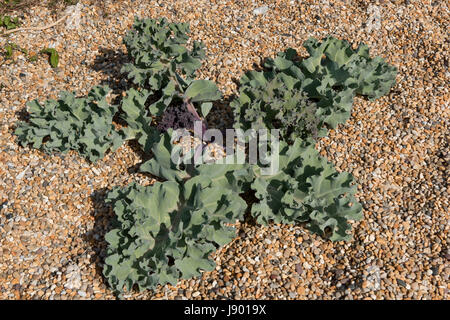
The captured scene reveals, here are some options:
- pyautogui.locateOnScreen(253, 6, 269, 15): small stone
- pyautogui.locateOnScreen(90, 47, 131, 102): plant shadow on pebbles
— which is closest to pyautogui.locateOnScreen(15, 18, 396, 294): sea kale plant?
pyautogui.locateOnScreen(90, 47, 131, 102): plant shadow on pebbles

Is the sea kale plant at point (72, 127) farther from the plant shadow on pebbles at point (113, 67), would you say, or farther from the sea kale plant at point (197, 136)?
the plant shadow on pebbles at point (113, 67)

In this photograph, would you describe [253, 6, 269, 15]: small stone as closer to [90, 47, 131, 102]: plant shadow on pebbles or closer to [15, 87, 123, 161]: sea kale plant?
[90, 47, 131, 102]: plant shadow on pebbles

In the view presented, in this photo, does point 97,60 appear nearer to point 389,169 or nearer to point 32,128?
point 32,128

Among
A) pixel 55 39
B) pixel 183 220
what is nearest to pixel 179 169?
pixel 183 220

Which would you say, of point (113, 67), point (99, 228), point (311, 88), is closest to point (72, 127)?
point (99, 228)

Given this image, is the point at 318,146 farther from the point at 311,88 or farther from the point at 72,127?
the point at 72,127
